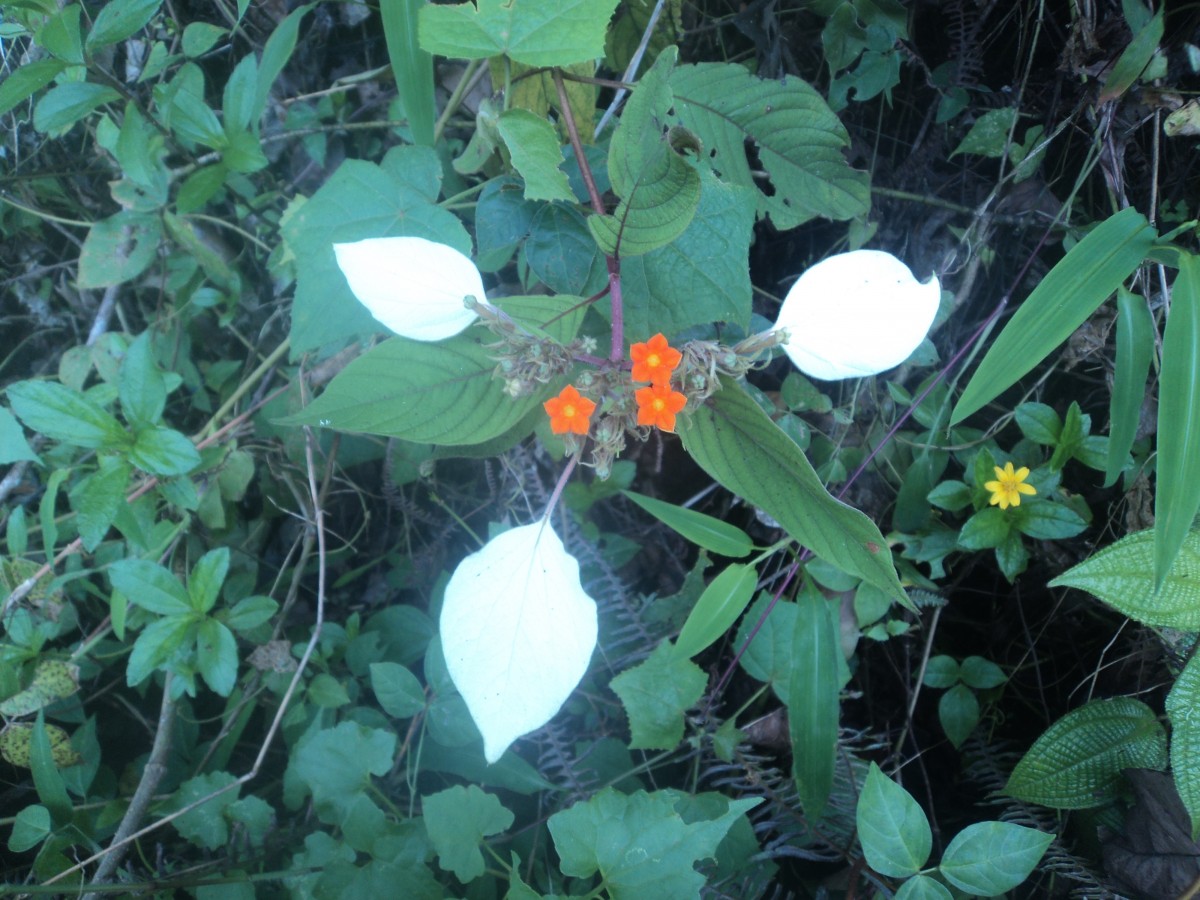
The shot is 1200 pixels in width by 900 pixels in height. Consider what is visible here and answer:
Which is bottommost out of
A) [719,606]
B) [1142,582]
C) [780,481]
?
[719,606]

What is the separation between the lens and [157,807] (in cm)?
113

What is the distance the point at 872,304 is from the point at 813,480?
0.19 metres

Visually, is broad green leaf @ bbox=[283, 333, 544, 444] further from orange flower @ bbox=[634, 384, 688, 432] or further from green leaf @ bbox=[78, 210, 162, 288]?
green leaf @ bbox=[78, 210, 162, 288]

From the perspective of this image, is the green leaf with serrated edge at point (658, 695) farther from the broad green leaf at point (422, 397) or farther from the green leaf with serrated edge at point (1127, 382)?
the green leaf with serrated edge at point (1127, 382)

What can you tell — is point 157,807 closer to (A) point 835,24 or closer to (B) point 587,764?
(B) point 587,764

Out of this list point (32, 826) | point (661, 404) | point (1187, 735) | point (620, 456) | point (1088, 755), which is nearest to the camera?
point (661, 404)

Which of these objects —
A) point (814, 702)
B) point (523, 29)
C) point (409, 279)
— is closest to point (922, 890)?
point (814, 702)

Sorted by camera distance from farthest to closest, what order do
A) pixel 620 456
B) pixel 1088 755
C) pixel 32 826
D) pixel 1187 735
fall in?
1. pixel 620 456
2. pixel 32 826
3. pixel 1088 755
4. pixel 1187 735

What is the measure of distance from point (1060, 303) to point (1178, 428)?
0.58 feet

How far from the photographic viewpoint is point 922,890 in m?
0.80

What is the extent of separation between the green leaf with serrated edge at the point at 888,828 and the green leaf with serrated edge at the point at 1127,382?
407 millimetres

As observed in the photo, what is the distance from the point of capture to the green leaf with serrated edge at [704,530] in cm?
95

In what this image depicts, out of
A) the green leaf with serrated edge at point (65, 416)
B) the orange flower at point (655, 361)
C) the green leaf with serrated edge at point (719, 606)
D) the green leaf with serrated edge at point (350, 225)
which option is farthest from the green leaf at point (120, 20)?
the green leaf with serrated edge at point (719, 606)

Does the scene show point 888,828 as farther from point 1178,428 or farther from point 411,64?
point 411,64
